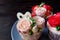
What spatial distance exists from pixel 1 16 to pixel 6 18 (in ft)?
0.11

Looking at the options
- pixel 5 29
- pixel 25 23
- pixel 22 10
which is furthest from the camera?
pixel 22 10

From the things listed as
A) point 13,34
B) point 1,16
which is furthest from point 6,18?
point 13,34

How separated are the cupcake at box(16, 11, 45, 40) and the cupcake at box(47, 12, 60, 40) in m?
0.03

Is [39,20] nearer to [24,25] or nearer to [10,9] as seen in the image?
[24,25]

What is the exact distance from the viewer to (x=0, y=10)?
88cm

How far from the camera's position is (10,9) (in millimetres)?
871

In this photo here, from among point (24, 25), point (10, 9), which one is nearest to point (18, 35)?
point (24, 25)

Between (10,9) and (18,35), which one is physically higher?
(10,9)

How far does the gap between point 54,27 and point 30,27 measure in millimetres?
93

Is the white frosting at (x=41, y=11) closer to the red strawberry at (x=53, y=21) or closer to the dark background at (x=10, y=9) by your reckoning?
the red strawberry at (x=53, y=21)

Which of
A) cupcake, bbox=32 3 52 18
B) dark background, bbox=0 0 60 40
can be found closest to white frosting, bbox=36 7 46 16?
cupcake, bbox=32 3 52 18

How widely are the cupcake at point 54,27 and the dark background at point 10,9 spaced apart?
18 centimetres

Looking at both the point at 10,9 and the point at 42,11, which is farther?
the point at 10,9

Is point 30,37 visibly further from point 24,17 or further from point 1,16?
point 1,16
